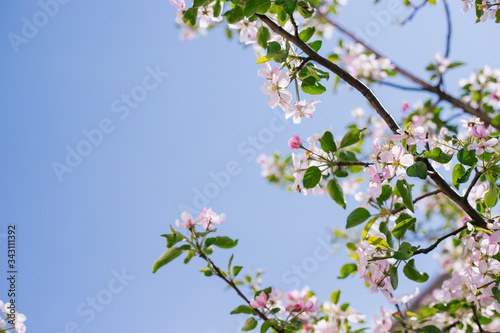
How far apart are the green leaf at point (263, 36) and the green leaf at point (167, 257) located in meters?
0.74

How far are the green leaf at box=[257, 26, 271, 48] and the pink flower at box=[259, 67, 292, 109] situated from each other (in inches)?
8.9

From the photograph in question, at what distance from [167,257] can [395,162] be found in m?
0.75

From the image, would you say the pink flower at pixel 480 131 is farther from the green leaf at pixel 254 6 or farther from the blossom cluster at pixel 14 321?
the blossom cluster at pixel 14 321

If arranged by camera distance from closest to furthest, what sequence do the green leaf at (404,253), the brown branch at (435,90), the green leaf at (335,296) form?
the green leaf at (404,253) < the green leaf at (335,296) < the brown branch at (435,90)

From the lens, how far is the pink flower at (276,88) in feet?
3.53

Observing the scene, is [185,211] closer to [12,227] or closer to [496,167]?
[496,167]

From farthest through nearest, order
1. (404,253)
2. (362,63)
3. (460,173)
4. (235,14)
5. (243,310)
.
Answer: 1. (362,63)
2. (243,310)
3. (235,14)
4. (460,173)
5. (404,253)

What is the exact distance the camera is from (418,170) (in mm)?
975

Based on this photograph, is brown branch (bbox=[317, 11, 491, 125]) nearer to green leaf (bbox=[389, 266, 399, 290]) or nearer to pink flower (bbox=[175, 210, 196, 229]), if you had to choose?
green leaf (bbox=[389, 266, 399, 290])

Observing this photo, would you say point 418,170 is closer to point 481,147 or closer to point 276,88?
point 481,147

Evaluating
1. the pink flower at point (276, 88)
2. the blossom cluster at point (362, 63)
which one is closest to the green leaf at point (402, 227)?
the pink flower at point (276, 88)

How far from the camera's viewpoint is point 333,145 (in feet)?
3.59

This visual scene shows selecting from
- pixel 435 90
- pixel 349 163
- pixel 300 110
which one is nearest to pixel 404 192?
pixel 349 163

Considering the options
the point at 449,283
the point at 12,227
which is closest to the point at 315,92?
the point at 449,283
